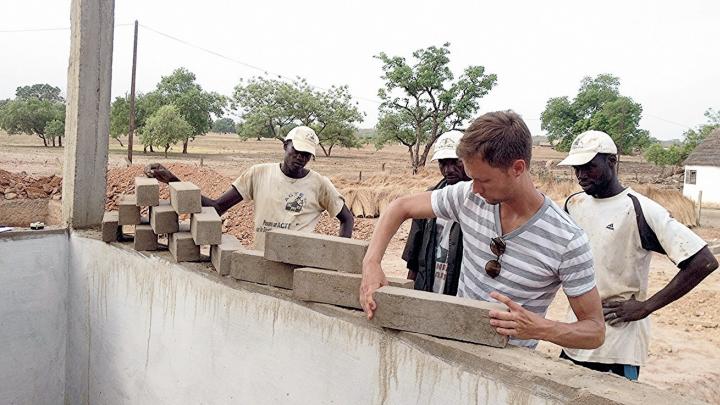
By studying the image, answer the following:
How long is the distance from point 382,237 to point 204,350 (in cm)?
145

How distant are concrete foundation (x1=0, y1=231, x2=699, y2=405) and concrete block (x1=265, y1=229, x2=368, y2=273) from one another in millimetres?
195

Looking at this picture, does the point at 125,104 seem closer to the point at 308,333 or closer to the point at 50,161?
the point at 50,161

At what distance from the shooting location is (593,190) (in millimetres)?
2871

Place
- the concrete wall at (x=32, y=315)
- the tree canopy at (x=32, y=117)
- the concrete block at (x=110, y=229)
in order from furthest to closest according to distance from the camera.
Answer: the tree canopy at (x=32, y=117) < the concrete wall at (x=32, y=315) < the concrete block at (x=110, y=229)

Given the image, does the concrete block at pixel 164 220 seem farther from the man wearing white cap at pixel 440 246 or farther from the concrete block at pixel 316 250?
the man wearing white cap at pixel 440 246

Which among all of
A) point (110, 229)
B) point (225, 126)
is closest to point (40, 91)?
point (225, 126)

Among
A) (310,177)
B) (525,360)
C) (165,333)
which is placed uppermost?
(310,177)

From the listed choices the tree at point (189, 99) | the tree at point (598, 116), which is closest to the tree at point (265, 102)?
the tree at point (189, 99)

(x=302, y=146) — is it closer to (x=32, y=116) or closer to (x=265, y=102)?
(x=265, y=102)

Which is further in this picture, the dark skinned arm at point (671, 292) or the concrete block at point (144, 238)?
the concrete block at point (144, 238)

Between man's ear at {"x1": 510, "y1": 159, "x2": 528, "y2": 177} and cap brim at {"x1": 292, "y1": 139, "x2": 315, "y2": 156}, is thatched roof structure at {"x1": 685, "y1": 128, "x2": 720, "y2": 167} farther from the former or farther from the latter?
man's ear at {"x1": 510, "y1": 159, "x2": 528, "y2": 177}

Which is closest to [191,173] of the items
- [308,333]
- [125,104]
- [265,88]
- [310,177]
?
[310,177]

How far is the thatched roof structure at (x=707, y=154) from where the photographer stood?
88.3 feet

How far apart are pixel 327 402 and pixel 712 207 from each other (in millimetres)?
27970
